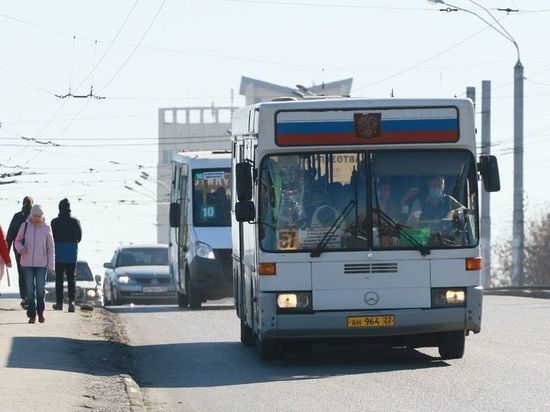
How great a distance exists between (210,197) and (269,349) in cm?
1479

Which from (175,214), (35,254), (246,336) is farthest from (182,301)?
(246,336)

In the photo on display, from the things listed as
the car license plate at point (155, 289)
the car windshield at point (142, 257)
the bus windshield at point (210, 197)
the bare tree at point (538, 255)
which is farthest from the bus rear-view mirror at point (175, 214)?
the bare tree at point (538, 255)

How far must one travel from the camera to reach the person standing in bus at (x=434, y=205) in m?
18.0

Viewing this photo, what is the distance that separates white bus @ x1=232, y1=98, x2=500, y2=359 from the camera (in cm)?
1781

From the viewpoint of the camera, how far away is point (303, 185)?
18000 mm

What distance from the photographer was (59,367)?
55.9ft

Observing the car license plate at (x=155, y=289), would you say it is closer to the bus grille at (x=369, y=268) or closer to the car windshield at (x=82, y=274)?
the car windshield at (x=82, y=274)

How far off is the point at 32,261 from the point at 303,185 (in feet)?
22.6

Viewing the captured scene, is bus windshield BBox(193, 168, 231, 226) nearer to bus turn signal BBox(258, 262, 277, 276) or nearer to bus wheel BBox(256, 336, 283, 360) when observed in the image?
bus wheel BBox(256, 336, 283, 360)

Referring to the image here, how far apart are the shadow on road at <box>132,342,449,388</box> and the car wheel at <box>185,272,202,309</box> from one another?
10836mm

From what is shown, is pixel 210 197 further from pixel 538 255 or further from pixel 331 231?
pixel 538 255

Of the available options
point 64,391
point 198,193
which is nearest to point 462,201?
point 64,391

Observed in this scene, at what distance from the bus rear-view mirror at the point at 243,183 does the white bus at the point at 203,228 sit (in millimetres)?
13922

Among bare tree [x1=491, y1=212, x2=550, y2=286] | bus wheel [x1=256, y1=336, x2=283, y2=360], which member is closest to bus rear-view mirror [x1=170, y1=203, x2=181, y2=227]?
bus wheel [x1=256, y1=336, x2=283, y2=360]
